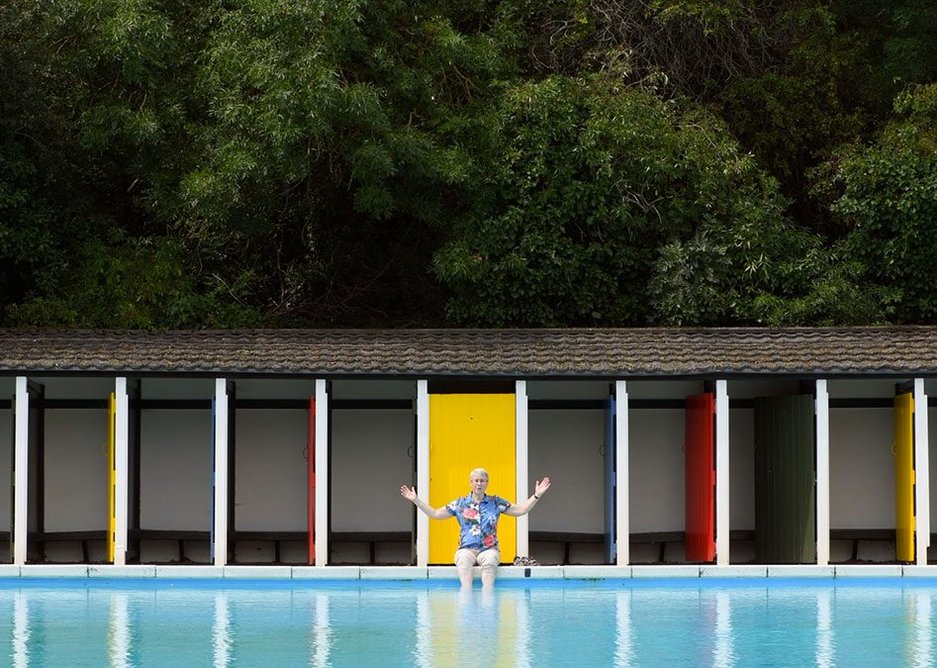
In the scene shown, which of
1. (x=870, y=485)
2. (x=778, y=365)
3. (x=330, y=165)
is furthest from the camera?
(x=330, y=165)

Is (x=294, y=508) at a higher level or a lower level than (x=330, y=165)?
lower

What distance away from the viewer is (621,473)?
14.3m

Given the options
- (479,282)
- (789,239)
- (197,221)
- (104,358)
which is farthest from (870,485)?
(197,221)

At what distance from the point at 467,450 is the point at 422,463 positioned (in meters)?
0.47

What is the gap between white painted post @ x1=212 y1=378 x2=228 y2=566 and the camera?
46.1 feet

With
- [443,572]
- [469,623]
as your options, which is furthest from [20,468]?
[469,623]

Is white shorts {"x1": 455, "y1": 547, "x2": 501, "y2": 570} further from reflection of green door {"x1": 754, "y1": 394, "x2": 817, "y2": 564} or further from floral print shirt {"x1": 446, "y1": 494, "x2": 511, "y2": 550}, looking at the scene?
reflection of green door {"x1": 754, "y1": 394, "x2": 817, "y2": 564}

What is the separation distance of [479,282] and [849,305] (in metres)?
4.76

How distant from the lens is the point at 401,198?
63.3 ft

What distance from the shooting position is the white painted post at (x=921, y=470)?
14.0 m

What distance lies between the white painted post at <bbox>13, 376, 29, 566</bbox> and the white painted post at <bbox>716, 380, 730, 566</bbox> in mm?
6645

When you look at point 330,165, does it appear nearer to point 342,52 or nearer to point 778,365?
point 342,52

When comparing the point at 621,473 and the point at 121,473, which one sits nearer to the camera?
the point at 121,473

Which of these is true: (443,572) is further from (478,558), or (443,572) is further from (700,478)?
(700,478)
